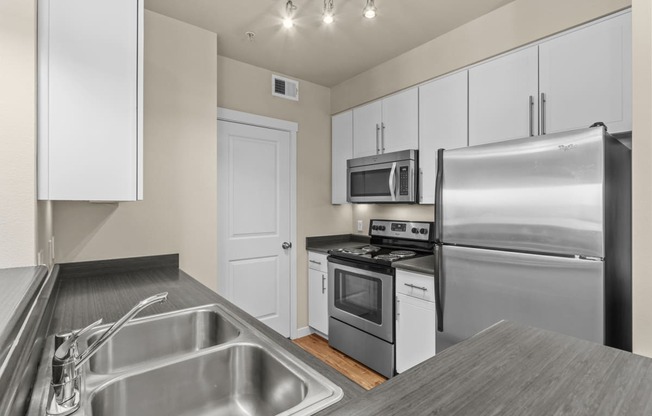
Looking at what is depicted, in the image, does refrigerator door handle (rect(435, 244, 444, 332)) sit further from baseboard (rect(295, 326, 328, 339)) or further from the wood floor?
baseboard (rect(295, 326, 328, 339))

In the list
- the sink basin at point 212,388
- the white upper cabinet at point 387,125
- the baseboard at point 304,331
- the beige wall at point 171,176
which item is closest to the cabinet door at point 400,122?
the white upper cabinet at point 387,125

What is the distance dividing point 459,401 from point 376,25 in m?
2.43

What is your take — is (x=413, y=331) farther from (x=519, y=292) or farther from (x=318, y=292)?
(x=318, y=292)

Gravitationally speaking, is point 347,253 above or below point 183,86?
below

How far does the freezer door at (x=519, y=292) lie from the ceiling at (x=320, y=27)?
1.59 meters

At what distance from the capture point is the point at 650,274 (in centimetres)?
126

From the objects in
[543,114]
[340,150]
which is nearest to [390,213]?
[340,150]

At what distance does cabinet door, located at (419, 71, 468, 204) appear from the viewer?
2.37m

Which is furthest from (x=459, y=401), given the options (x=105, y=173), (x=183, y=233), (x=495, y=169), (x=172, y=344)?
(x=183, y=233)

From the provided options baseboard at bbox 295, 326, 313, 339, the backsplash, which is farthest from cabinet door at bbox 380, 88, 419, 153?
baseboard at bbox 295, 326, 313, 339

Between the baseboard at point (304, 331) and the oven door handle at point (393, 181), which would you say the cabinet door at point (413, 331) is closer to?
the oven door handle at point (393, 181)

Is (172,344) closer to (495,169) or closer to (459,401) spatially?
(459,401)

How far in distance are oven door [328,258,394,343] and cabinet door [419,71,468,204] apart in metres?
0.73

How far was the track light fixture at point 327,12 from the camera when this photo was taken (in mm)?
1945
